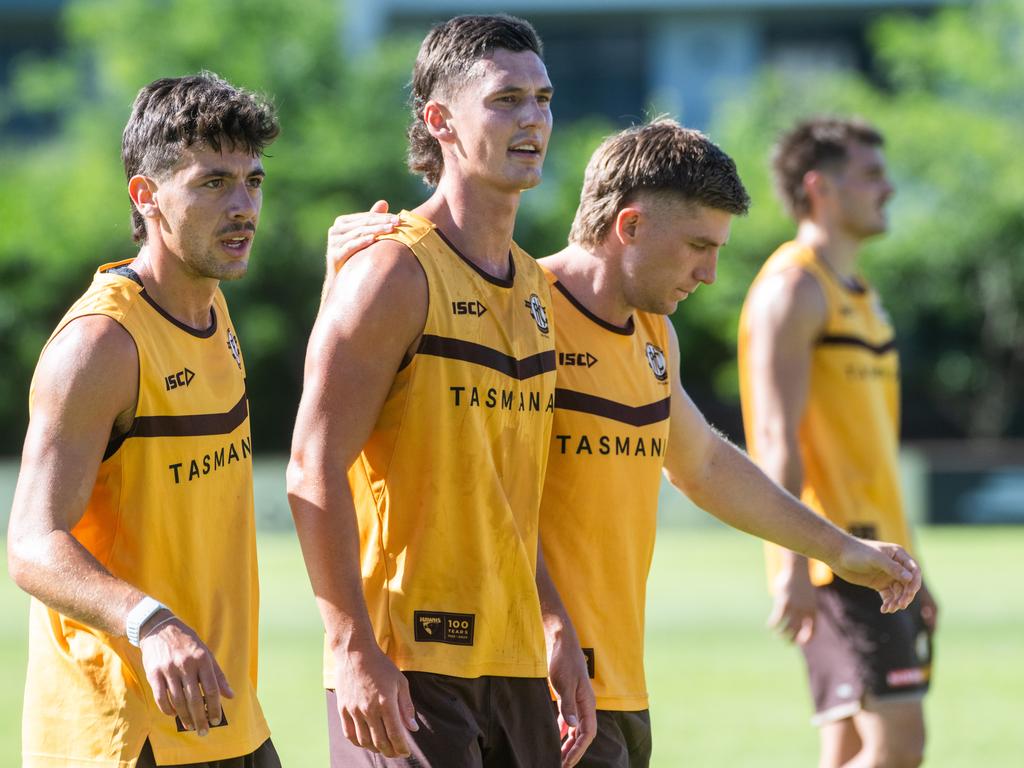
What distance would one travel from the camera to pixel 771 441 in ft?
20.7

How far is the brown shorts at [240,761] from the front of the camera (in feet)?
12.7

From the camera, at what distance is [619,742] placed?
445 centimetres

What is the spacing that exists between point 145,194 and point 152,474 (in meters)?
0.76

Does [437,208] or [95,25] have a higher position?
[95,25]

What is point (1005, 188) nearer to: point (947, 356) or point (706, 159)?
point (947, 356)

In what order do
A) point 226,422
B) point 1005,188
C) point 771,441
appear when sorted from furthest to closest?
point 1005,188
point 771,441
point 226,422

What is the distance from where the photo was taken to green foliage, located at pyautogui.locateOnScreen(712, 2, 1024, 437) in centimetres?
3612

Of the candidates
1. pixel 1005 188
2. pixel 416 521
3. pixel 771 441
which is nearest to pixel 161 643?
pixel 416 521

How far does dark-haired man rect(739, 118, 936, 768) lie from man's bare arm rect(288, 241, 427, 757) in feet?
9.21

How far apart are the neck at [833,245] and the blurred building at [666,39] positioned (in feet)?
120

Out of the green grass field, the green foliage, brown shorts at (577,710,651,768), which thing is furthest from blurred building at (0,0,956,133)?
brown shorts at (577,710,651,768)

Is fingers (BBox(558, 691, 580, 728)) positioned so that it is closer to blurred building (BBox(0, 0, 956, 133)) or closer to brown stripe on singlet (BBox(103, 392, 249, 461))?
brown stripe on singlet (BBox(103, 392, 249, 461))

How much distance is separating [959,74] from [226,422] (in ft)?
119

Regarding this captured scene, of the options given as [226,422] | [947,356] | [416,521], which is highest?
Result: [947,356]
